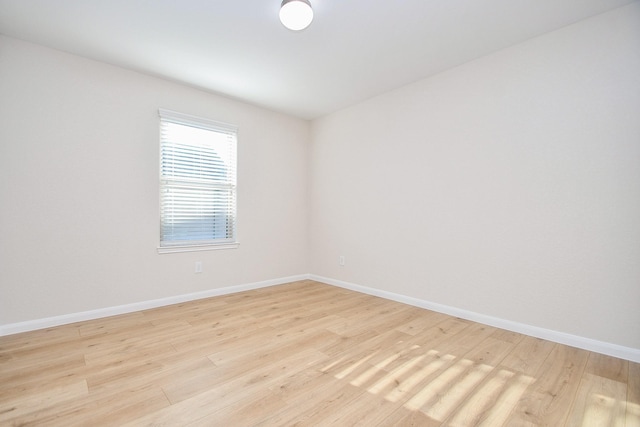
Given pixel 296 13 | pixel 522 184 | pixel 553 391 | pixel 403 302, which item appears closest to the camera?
pixel 553 391

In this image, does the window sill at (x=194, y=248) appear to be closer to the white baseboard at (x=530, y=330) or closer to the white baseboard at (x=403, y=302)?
the white baseboard at (x=403, y=302)

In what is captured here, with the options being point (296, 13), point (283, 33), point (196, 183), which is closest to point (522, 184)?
point (296, 13)

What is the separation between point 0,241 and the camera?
2449mm

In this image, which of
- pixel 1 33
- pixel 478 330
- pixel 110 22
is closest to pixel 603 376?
pixel 478 330

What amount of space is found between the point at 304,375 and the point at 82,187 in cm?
273

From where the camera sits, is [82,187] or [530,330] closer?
[530,330]

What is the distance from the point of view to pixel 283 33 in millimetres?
2445

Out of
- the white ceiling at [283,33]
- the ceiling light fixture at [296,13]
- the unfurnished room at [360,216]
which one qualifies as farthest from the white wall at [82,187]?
the ceiling light fixture at [296,13]

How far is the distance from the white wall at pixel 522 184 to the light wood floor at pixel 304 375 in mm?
445

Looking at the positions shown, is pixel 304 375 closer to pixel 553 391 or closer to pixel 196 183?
pixel 553 391

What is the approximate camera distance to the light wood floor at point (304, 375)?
4.94 feet

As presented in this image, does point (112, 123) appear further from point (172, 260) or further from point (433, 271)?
point (433, 271)

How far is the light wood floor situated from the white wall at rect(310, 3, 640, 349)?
1.46 feet

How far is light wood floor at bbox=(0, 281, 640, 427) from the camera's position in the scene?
4.94ft
